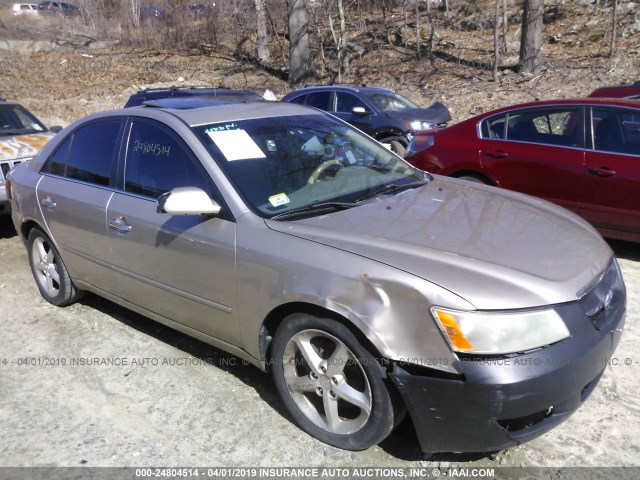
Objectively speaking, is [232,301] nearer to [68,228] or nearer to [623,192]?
[68,228]

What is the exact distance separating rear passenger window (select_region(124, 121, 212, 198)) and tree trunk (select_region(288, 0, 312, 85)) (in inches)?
738

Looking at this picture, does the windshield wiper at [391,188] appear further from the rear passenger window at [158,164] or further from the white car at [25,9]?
the white car at [25,9]

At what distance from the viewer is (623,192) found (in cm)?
529

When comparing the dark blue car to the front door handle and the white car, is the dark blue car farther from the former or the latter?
the white car

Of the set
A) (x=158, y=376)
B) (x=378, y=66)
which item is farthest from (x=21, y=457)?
(x=378, y=66)

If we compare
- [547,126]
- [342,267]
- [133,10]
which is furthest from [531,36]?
[133,10]

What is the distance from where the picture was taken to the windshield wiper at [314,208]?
126 inches

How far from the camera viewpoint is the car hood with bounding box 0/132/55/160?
23.2 ft

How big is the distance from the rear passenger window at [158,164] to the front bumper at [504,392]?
5.44 ft

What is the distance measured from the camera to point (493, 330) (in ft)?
8.00

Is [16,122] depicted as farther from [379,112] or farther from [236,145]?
[379,112]

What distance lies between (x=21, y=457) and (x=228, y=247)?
1535 mm

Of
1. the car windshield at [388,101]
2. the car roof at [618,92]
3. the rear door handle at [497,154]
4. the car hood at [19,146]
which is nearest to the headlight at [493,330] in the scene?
the rear door handle at [497,154]

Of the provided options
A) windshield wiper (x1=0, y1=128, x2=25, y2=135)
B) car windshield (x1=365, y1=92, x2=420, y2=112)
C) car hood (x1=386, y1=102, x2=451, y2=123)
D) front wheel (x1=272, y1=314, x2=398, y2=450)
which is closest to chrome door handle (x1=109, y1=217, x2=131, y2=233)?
front wheel (x1=272, y1=314, x2=398, y2=450)
